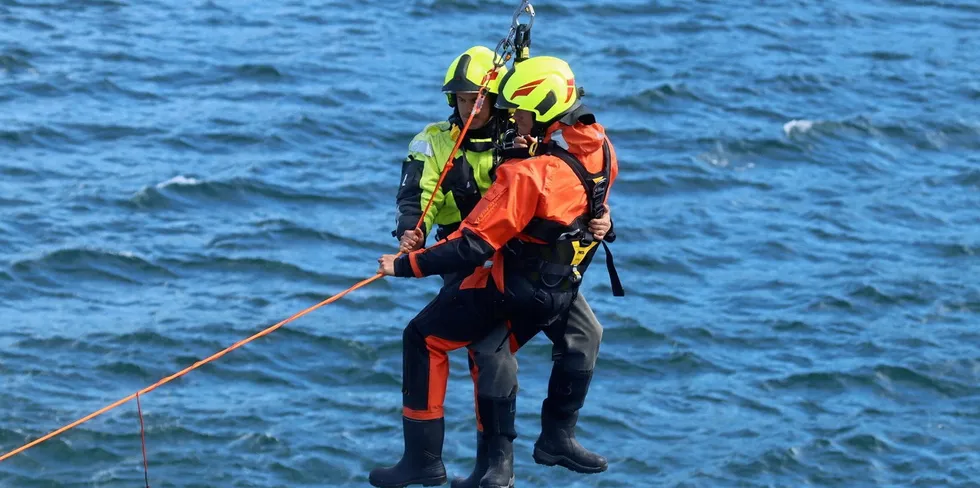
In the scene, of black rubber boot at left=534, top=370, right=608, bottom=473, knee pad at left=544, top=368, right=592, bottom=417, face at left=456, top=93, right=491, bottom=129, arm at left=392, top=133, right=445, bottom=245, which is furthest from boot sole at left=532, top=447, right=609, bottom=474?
face at left=456, top=93, right=491, bottom=129

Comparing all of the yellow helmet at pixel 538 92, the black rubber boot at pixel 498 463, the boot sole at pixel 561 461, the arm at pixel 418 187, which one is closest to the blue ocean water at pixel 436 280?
the boot sole at pixel 561 461

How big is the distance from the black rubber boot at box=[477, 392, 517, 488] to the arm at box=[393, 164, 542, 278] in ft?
4.11

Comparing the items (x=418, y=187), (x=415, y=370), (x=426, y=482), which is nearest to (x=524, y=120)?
(x=418, y=187)

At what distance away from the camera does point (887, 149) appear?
3284 centimetres

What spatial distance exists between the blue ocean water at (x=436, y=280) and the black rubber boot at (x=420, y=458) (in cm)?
991

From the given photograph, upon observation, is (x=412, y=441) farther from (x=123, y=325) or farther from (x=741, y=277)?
(x=741, y=277)

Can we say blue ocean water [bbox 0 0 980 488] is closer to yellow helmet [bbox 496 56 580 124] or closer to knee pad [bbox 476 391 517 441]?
knee pad [bbox 476 391 517 441]

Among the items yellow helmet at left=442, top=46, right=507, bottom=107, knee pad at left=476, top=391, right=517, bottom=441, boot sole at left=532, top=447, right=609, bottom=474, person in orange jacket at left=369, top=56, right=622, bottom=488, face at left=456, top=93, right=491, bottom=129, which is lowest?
boot sole at left=532, top=447, right=609, bottom=474

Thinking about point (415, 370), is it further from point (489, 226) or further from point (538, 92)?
point (538, 92)

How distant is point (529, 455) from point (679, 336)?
4386 mm

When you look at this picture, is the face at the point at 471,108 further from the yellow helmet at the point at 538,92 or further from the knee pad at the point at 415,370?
the knee pad at the point at 415,370

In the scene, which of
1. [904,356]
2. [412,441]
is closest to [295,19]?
[904,356]

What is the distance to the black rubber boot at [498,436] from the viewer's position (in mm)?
11281

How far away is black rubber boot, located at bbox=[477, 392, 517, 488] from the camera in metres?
11.3
